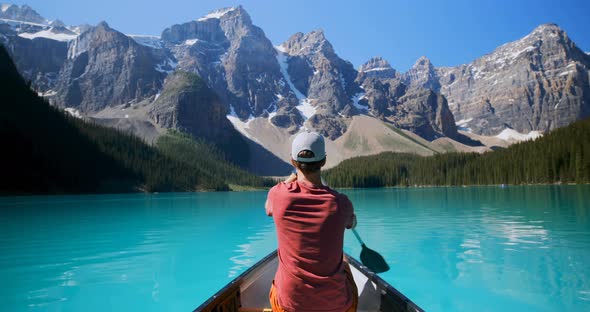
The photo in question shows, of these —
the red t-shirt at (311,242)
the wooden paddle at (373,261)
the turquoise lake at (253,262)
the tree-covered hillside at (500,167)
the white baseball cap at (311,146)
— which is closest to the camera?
the red t-shirt at (311,242)

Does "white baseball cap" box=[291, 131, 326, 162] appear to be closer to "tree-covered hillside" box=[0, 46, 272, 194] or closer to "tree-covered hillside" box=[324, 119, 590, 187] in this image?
"tree-covered hillside" box=[324, 119, 590, 187]

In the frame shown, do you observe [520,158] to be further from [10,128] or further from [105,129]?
[105,129]

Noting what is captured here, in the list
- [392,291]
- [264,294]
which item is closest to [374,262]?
[392,291]

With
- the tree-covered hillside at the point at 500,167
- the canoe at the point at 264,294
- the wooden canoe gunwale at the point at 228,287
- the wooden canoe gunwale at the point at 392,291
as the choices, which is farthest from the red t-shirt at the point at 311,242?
the tree-covered hillside at the point at 500,167

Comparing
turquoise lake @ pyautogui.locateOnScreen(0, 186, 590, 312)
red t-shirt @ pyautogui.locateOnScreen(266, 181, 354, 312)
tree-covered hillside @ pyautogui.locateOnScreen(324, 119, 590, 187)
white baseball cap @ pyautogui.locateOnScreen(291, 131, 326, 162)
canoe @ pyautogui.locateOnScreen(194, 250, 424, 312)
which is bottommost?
turquoise lake @ pyautogui.locateOnScreen(0, 186, 590, 312)

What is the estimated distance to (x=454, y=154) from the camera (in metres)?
167

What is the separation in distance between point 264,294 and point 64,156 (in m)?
136

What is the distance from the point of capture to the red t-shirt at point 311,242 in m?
4.26

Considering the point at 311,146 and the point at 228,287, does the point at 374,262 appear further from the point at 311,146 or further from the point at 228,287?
the point at 311,146

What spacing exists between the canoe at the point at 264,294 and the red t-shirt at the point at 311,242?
1534mm

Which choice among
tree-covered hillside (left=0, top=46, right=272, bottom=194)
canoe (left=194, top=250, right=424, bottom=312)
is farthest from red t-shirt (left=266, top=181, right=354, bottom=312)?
tree-covered hillside (left=0, top=46, right=272, bottom=194)

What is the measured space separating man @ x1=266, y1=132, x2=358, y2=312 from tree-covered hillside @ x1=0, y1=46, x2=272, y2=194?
113194 millimetres

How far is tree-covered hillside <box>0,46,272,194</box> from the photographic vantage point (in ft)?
341

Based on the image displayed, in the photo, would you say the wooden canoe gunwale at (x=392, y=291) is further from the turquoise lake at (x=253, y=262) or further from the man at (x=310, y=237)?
the turquoise lake at (x=253, y=262)
